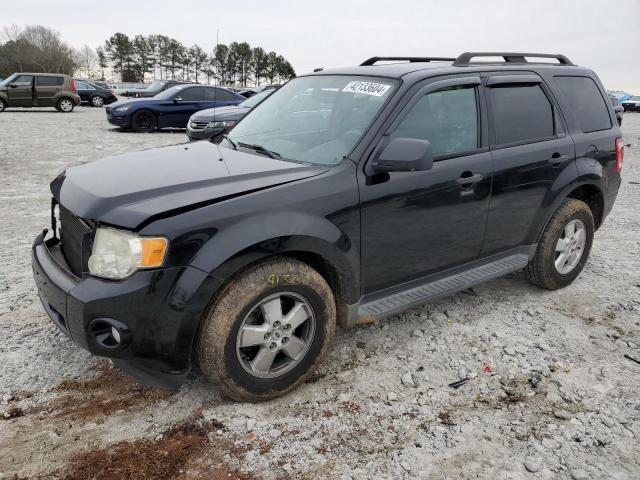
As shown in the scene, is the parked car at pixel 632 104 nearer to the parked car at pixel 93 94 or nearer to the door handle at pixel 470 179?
the parked car at pixel 93 94

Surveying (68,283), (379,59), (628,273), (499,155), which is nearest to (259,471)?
(68,283)

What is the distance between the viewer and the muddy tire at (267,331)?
2588mm

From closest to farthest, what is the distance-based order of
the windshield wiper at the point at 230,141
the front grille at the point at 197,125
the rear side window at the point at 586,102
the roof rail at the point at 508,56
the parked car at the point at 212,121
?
the windshield wiper at the point at 230,141, the roof rail at the point at 508,56, the rear side window at the point at 586,102, the parked car at the point at 212,121, the front grille at the point at 197,125

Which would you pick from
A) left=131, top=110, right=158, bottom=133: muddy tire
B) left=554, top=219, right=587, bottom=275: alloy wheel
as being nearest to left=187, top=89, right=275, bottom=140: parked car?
left=131, top=110, right=158, bottom=133: muddy tire

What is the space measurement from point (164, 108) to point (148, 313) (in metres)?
14.1

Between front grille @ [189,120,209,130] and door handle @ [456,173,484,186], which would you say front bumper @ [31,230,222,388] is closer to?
door handle @ [456,173,484,186]

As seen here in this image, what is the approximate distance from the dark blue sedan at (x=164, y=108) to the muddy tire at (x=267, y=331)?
13.4 m

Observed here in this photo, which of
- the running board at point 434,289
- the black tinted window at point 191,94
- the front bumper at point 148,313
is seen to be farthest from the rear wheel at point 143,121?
the front bumper at point 148,313

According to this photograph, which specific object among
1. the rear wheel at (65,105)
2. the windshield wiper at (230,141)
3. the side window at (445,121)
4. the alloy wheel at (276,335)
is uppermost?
the rear wheel at (65,105)

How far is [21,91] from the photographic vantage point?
21547 mm

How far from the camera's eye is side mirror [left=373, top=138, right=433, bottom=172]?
289 cm

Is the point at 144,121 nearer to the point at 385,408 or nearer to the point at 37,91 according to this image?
the point at 37,91

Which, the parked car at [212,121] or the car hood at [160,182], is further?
the parked car at [212,121]

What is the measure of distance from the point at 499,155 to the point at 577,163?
3.27ft
